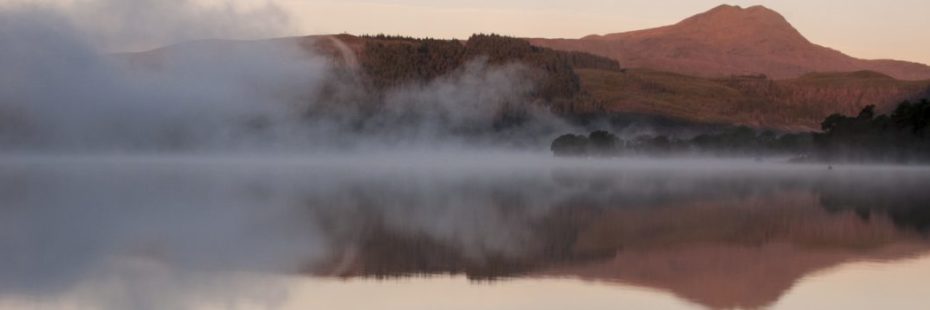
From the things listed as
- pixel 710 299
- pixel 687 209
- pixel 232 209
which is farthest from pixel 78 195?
pixel 710 299

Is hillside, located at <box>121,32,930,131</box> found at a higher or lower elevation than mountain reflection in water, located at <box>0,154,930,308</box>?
higher

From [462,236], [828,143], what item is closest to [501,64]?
[828,143]

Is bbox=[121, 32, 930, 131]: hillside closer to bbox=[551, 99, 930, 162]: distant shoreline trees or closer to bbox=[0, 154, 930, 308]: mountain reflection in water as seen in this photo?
bbox=[551, 99, 930, 162]: distant shoreline trees

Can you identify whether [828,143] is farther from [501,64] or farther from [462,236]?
[462,236]

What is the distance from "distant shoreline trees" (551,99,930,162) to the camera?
317ft

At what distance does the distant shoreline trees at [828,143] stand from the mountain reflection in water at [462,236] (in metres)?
60.4

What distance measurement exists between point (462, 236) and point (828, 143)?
92.1m

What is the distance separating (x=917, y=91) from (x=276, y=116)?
4079 inches

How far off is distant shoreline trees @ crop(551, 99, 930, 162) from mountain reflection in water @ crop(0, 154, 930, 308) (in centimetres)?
6036

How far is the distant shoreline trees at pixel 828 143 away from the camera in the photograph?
9656 centimetres

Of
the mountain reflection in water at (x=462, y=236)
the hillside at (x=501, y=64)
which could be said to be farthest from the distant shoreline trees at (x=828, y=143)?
the mountain reflection in water at (x=462, y=236)

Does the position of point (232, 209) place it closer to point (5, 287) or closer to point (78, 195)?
point (78, 195)

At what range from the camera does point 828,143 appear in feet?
363

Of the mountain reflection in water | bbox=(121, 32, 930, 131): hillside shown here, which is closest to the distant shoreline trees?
bbox=(121, 32, 930, 131): hillside
